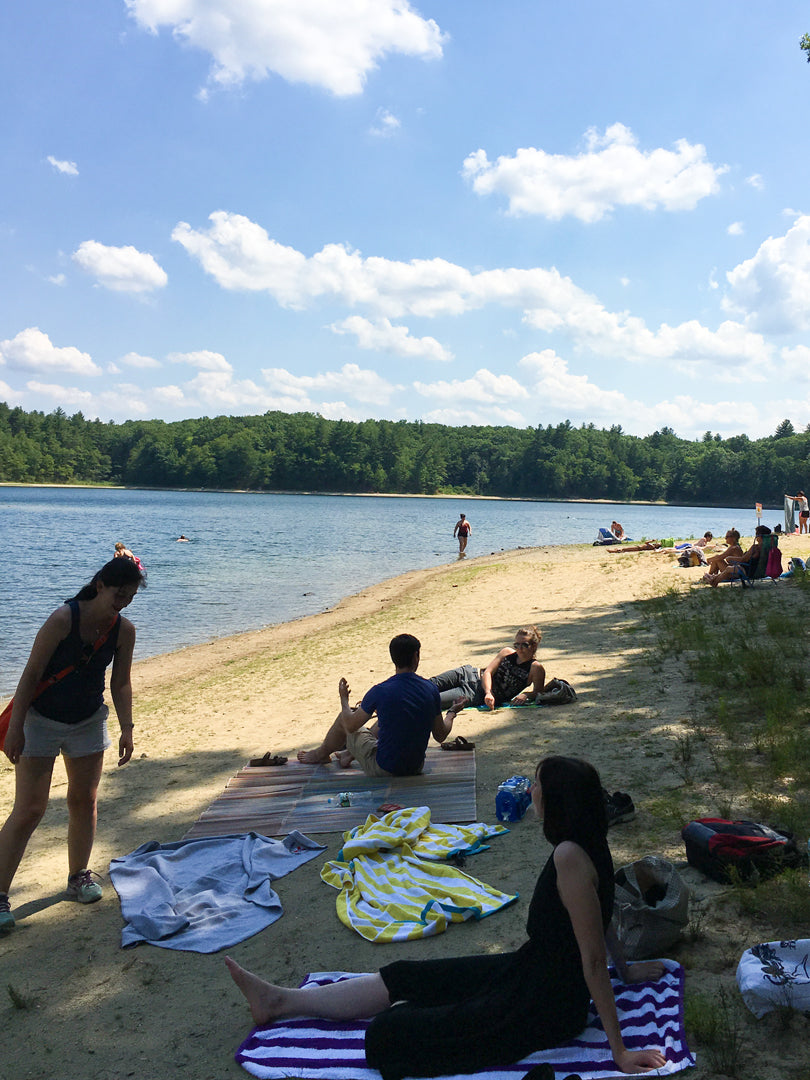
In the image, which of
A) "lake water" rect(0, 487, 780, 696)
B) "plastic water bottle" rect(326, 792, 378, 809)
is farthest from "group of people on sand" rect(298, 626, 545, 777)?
"lake water" rect(0, 487, 780, 696)

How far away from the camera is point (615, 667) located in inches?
374

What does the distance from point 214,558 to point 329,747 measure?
3012 centimetres

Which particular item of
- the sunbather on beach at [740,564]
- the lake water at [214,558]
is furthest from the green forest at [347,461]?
the sunbather on beach at [740,564]

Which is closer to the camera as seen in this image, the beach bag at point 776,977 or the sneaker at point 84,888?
the beach bag at point 776,977

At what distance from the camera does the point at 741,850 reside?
13.7 ft

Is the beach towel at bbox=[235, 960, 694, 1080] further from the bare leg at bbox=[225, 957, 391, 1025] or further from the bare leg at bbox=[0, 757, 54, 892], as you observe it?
the bare leg at bbox=[0, 757, 54, 892]

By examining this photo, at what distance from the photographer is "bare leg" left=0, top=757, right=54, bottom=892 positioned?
4.45m

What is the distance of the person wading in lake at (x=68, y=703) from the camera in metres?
4.33

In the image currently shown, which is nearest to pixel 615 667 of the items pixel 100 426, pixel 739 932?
pixel 739 932

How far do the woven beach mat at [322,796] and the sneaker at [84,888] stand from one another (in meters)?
0.83

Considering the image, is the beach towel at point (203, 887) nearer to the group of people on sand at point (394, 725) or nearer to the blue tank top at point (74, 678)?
the blue tank top at point (74, 678)

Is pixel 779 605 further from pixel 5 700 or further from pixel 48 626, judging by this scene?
pixel 5 700

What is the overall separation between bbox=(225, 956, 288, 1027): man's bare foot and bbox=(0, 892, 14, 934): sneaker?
1799mm

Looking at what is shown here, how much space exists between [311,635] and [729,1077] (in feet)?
44.0
